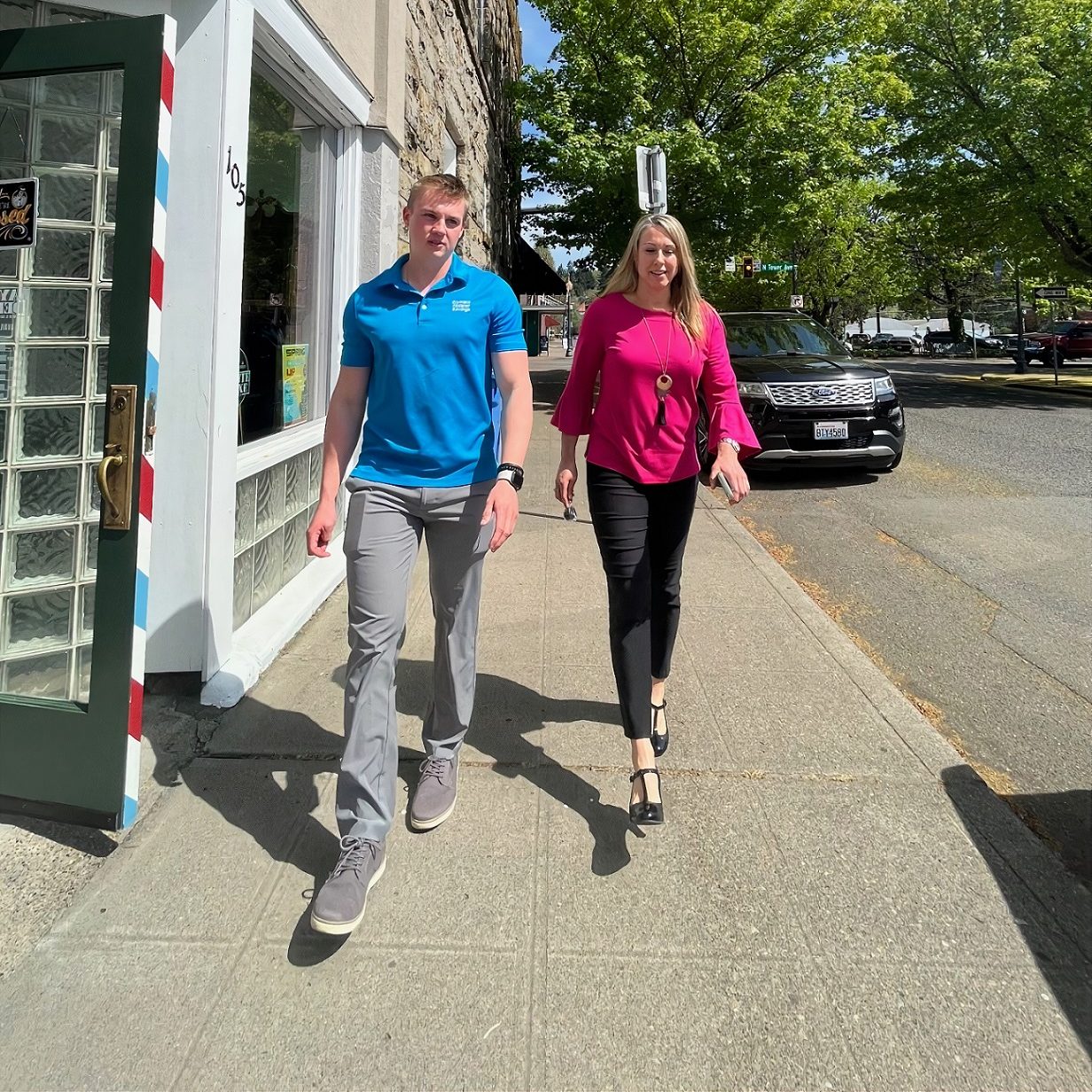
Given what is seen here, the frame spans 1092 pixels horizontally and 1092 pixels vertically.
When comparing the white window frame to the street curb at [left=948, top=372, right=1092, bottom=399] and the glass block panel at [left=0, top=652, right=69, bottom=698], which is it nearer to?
the glass block panel at [left=0, top=652, right=69, bottom=698]

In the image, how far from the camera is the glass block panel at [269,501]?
14.3 ft

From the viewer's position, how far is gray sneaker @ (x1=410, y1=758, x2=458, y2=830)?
9.16 ft

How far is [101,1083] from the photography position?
185 cm

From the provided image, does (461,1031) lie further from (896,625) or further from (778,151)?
(778,151)

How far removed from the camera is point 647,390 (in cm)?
293

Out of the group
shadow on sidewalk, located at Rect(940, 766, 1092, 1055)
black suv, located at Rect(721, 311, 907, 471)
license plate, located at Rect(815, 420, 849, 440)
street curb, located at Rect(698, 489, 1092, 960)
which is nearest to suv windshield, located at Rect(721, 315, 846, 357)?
black suv, located at Rect(721, 311, 907, 471)

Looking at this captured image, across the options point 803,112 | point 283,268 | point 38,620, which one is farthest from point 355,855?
point 803,112

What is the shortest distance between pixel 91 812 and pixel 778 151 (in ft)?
54.9

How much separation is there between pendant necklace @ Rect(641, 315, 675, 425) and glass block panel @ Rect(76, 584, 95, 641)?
221 centimetres

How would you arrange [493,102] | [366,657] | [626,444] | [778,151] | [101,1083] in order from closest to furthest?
[101,1083]
[366,657]
[626,444]
[493,102]
[778,151]

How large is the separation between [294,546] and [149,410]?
2.48m

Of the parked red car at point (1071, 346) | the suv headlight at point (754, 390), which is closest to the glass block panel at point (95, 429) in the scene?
the suv headlight at point (754, 390)

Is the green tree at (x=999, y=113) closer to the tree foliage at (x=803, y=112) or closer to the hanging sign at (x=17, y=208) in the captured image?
the tree foliage at (x=803, y=112)

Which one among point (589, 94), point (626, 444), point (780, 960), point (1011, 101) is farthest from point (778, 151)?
point (780, 960)
